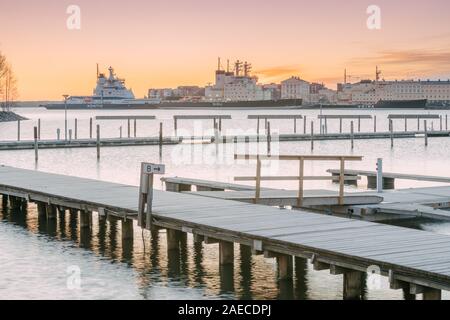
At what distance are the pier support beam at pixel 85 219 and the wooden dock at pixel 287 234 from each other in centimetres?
2

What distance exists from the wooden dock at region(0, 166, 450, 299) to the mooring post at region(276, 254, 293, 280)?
0.02 metres

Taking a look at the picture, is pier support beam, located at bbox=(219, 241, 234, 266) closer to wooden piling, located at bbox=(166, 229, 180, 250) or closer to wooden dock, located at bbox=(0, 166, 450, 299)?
wooden dock, located at bbox=(0, 166, 450, 299)

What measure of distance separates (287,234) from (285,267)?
3.11ft

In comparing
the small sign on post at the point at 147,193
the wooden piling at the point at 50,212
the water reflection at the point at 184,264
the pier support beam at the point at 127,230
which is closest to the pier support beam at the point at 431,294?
the water reflection at the point at 184,264

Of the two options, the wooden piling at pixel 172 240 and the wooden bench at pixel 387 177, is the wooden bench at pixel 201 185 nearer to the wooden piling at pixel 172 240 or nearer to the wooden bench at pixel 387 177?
the wooden piling at pixel 172 240

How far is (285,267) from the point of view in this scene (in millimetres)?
16156

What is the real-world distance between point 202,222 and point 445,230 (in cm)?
804

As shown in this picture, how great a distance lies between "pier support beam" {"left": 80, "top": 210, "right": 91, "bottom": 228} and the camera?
72.7 ft

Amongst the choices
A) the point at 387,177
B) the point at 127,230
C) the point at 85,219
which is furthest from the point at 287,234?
the point at 387,177

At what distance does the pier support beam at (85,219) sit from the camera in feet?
72.7

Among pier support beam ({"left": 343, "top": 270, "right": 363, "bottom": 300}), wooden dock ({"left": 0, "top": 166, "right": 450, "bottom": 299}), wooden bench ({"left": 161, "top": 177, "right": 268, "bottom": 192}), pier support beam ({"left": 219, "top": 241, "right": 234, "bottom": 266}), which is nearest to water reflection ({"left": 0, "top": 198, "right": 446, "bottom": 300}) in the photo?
pier support beam ({"left": 219, "top": 241, "right": 234, "bottom": 266})

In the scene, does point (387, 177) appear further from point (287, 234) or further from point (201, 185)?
point (287, 234)

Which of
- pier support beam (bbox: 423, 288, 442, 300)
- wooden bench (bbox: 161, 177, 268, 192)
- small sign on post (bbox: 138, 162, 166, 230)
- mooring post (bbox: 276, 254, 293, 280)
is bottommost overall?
mooring post (bbox: 276, 254, 293, 280)
